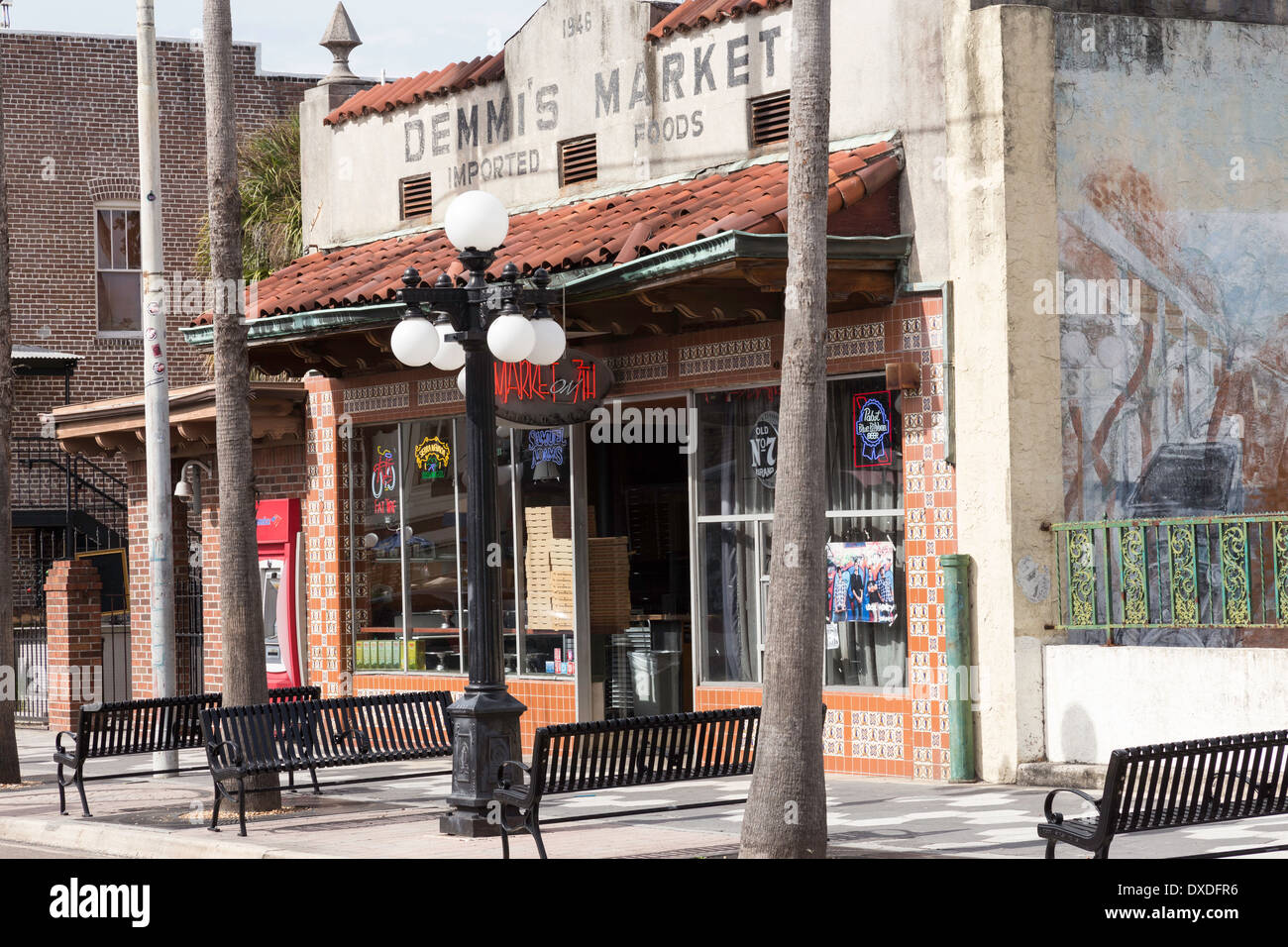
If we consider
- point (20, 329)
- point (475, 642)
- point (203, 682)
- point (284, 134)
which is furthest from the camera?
point (20, 329)

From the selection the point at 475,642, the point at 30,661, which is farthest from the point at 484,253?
the point at 30,661

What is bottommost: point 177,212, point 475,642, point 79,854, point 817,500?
point 79,854

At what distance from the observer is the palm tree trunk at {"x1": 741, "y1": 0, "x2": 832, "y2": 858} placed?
8.64 metres

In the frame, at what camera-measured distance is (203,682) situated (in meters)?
20.1

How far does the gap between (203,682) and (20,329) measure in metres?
9.93

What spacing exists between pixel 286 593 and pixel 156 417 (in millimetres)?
3920

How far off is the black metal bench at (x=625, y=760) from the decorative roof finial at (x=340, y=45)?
10.9 metres

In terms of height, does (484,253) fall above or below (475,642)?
above

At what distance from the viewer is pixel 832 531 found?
13.8 meters

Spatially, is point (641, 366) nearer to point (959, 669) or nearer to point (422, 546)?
point (422, 546)

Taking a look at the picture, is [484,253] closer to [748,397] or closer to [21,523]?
[748,397]

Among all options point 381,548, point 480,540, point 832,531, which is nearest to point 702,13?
point 832,531

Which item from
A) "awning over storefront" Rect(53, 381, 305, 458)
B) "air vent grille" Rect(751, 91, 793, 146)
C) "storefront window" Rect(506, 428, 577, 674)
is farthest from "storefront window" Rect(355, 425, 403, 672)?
"air vent grille" Rect(751, 91, 793, 146)

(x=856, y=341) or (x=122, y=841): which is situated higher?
(x=856, y=341)
